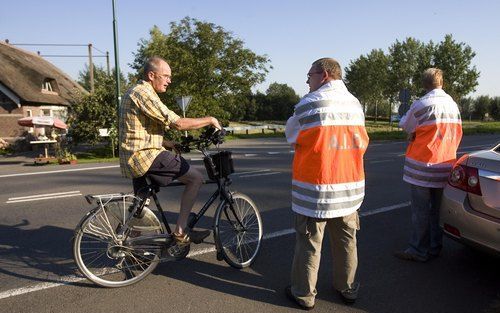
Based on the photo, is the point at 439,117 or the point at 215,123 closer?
the point at 215,123

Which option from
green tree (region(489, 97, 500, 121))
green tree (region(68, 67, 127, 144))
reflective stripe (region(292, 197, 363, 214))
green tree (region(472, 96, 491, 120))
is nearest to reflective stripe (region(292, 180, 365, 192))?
reflective stripe (region(292, 197, 363, 214))

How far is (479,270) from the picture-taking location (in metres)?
3.94

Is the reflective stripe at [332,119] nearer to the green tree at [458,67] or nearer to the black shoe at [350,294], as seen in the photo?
the black shoe at [350,294]

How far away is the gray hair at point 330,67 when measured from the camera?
3012 mm

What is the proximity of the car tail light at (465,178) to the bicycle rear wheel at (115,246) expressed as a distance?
292cm

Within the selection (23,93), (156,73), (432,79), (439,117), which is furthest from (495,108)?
(156,73)

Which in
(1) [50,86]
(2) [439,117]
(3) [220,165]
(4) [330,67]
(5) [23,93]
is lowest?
(3) [220,165]

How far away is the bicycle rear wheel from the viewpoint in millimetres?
3436

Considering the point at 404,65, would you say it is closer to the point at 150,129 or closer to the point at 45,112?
the point at 45,112

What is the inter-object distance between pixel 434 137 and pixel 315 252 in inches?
74.8

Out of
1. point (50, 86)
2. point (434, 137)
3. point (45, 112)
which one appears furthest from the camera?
point (50, 86)

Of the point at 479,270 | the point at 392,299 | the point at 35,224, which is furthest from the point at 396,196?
the point at 35,224

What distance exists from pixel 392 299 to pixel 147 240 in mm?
2244

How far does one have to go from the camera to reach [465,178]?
12.3 ft
